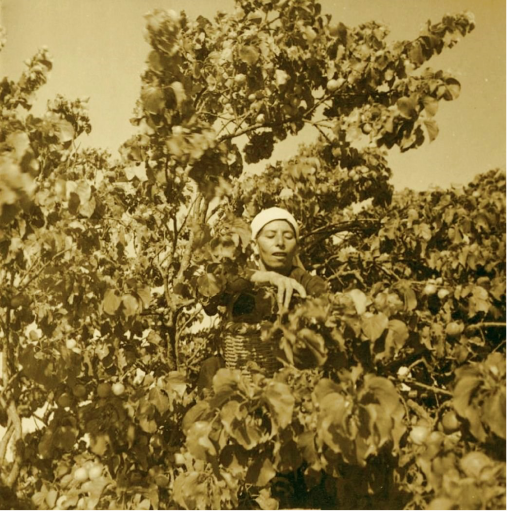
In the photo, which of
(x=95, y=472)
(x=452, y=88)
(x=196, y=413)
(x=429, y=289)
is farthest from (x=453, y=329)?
(x=95, y=472)

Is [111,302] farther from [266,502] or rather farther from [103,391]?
[266,502]

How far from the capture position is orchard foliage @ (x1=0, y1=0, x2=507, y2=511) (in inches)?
49.6

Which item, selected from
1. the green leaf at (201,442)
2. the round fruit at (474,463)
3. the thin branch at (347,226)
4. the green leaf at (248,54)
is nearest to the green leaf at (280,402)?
the green leaf at (201,442)

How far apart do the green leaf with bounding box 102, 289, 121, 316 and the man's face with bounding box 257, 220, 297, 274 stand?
3.35ft

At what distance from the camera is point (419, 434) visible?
1.39m

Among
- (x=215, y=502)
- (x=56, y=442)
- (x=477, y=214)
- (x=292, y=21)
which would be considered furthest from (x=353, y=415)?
(x=477, y=214)

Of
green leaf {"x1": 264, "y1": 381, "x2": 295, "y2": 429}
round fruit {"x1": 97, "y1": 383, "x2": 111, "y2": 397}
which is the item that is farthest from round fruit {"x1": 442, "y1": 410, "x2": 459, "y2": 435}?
round fruit {"x1": 97, "y1": 383, "x2": 111, "y2": 397}

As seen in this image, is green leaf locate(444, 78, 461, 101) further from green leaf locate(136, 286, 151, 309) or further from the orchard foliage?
green leaf locate(136, 286, 151, 309)

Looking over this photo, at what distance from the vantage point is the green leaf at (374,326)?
144cm

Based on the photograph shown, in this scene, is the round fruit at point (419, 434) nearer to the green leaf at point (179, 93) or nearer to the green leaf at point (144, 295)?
the green leaf at point (144, 295)

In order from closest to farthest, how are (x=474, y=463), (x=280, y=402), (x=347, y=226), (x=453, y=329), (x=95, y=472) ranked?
1. (x=474, y=463)
2. (x=280, y=402)
3. (x=95, y=472)
4. (x=453, y=329)
5. (x=347, y=226)

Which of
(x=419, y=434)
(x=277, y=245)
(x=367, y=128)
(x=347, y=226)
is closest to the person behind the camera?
(x=419, y=434)

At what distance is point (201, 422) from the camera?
1383mm

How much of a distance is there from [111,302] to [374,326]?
0.91 m
